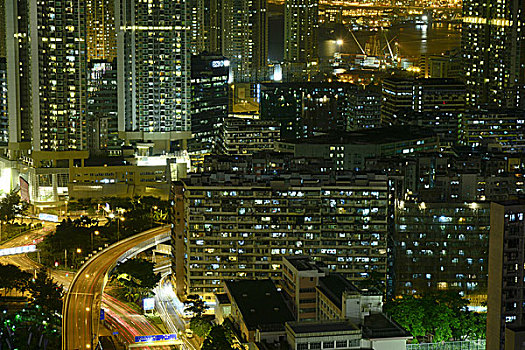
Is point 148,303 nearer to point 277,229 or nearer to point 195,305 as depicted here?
point 195,305

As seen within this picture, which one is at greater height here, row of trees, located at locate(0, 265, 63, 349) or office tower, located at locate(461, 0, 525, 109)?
office tower, located at locate(461, 0, 525, 109)

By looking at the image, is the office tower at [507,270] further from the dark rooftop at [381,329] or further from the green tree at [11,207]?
the green tree at [11,207]

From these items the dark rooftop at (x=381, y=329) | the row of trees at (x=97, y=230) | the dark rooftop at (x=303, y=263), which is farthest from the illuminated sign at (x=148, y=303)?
the dark rooftop at (x=381, y=329)

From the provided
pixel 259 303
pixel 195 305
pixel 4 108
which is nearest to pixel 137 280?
pixel 195 305

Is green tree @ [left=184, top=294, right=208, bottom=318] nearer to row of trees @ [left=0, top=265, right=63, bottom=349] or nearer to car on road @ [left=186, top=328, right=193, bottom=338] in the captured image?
car on road @ [left=186, top=328, right=193, bottom=338]

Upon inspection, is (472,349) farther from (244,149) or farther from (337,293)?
(244,149)

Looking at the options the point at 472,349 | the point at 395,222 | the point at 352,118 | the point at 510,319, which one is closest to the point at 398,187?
the point at 395,222

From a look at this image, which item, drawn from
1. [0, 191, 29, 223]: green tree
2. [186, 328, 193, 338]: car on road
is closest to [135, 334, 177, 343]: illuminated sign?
[186, 328, 193, 338]: car on road
